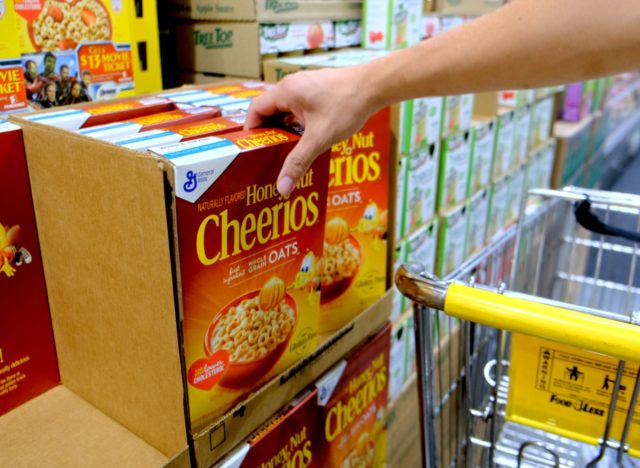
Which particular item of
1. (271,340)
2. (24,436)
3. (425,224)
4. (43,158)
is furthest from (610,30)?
(425,224)

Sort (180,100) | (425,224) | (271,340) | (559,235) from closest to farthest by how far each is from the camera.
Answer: (271,340)
(180,100)
(559,235)
(425,224)

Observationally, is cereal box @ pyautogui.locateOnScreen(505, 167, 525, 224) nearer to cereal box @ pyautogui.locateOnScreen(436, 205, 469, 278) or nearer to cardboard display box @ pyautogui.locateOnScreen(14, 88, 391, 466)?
cereal box @ pyautogui.locateOnScreen(436, 205, 469, 278)

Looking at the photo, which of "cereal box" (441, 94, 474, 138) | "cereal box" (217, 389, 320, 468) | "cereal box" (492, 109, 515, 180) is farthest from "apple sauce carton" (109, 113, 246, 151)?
"cereal box" (492, 109, 515, 180)

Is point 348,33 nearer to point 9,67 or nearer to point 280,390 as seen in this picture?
point 9,67

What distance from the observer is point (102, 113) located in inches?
37.9

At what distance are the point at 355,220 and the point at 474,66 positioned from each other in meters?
0.43

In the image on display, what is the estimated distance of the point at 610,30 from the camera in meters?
0.70

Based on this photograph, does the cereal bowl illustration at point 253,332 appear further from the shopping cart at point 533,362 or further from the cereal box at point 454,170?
the cereal box at point 454,170

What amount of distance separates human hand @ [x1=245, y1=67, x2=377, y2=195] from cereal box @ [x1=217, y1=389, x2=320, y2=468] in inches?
16.3

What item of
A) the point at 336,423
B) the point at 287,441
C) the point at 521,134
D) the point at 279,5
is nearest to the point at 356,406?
the point at 336,423

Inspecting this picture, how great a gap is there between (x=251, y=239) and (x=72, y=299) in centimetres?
32

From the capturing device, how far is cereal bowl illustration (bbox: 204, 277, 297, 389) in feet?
2.75

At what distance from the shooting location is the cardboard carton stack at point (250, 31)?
1.44 metres

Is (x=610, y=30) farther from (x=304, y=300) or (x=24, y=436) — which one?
(x=24, y=436)
